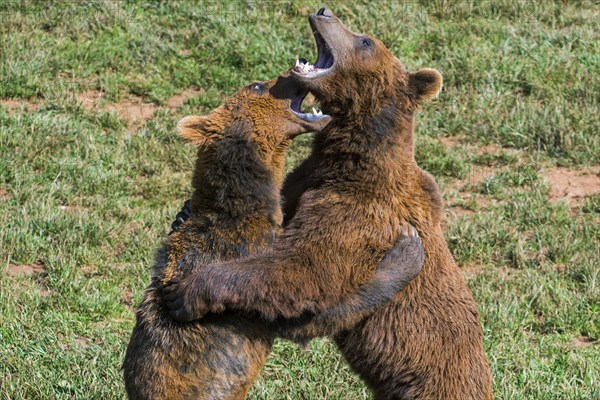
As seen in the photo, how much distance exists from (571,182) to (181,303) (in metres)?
5.47

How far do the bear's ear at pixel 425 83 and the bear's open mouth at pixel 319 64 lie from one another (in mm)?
477

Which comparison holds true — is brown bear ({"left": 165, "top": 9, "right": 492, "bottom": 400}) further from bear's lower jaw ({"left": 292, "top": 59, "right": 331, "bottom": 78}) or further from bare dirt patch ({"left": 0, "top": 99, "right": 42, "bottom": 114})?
bare dirt patch ({"left": 0, "top": 99, "right": 42, "bottom": 114})

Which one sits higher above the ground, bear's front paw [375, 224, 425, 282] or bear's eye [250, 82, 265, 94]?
bear's eye [250, 82, 265, 94]

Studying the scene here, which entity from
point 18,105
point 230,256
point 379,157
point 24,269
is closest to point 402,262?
point 379,157

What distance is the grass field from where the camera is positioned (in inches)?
294

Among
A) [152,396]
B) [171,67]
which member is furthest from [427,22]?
[152,396]

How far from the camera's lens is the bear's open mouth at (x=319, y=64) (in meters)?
6.09

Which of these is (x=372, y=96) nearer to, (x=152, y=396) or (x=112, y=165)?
(x=152, y=396)

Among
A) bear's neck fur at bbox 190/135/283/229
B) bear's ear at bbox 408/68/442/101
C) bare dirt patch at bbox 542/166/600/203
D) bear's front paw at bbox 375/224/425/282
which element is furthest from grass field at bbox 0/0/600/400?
bear's ear at bbox 408/68/442/101

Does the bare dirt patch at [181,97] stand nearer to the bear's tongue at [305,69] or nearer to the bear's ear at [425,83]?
the bear's tongue at [305,69]

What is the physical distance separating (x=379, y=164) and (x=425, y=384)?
1.22 m

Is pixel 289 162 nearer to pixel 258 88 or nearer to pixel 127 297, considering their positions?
pixel 127 297

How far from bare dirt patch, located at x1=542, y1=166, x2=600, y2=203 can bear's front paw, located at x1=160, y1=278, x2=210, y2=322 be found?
199 inches

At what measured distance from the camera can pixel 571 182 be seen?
10.1 metres
